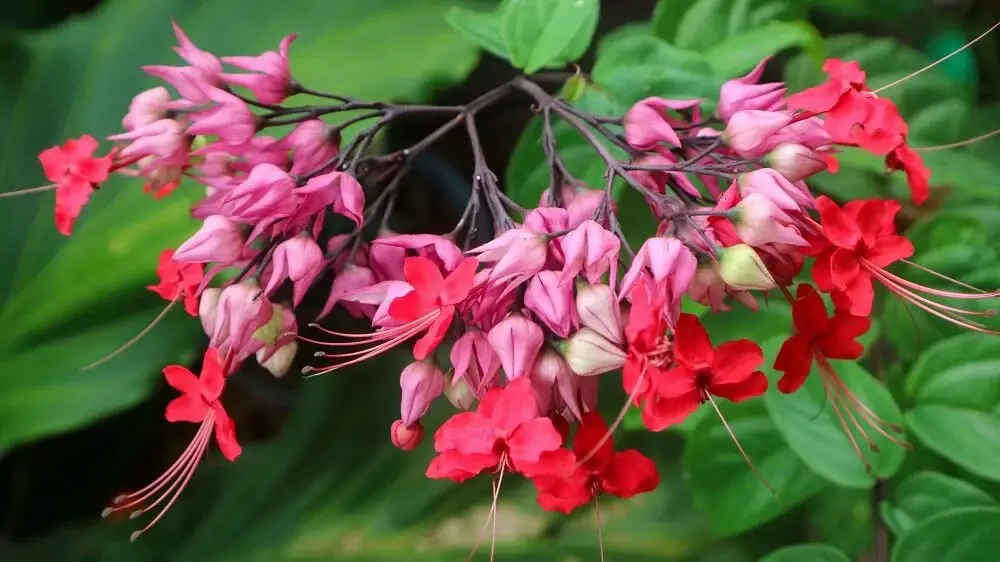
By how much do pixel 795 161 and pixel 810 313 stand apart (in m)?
0.09

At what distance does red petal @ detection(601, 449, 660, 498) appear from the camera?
18.0 inches

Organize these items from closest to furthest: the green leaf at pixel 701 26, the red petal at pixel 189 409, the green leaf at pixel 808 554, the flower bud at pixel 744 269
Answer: the flower bud at pixel 744 269 < the red petal at pixel 189 409 < the green leaf at pixel 808 554 < the green leaf at pixel 701 26

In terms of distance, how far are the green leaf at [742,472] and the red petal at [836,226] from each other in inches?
9.0

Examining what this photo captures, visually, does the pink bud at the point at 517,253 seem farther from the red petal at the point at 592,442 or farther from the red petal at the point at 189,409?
the red petal at the point at 189,409

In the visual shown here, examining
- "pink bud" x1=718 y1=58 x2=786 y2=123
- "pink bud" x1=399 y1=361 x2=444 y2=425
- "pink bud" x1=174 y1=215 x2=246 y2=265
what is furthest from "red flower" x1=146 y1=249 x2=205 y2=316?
"pink bud" x1=718 y1=58 x2=786 y2=123

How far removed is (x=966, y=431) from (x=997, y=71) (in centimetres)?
57

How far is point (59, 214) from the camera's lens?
515mm

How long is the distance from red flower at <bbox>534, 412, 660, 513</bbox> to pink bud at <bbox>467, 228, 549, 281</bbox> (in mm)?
107

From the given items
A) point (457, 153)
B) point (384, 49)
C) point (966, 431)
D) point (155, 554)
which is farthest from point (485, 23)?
point (155, 554)

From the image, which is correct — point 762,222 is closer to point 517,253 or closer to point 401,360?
point 517,253

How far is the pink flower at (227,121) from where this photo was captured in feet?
1.53

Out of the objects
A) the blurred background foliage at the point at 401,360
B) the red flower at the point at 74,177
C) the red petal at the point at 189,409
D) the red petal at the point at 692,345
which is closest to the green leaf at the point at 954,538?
the blurred background foliage at the point at 401,360

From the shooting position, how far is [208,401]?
463mm

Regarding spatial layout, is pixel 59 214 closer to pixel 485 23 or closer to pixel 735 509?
pixel 485 23
